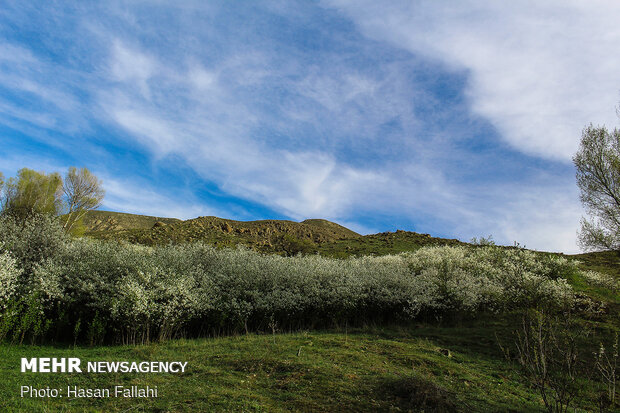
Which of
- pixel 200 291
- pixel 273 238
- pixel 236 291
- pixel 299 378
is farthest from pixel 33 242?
pixel 273 238

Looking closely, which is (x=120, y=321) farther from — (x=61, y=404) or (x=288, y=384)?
(x=288, y=384)

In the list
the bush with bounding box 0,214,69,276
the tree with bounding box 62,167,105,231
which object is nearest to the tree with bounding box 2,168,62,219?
the tree with bounding box 62,167,105,231

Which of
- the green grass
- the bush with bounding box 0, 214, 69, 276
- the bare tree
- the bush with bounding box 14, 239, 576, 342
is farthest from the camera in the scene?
the bush with bounding box 0, 214, 69, 276

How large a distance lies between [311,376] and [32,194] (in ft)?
148

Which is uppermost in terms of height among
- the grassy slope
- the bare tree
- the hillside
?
the hillside

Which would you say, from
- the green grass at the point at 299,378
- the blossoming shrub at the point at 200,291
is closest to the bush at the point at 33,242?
the blossoming shrub at the point at 200,291

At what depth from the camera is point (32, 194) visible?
39000 millimetres

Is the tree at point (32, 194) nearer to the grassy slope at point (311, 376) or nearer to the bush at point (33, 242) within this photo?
the bush at point (33, 242)

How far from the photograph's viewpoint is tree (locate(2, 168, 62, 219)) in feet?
123

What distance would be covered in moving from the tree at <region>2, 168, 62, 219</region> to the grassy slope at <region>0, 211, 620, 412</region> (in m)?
37.0

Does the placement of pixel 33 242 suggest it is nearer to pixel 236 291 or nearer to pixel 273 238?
pixel 236 291

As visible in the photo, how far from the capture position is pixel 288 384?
6.41 meters

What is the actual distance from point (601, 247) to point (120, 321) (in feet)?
77.9

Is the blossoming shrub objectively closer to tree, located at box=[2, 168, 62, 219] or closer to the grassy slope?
the grassy slope
